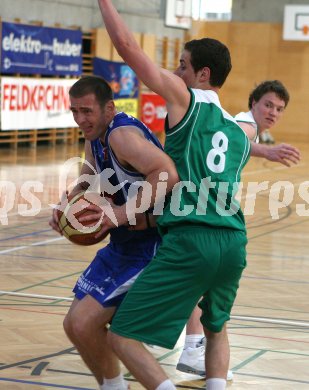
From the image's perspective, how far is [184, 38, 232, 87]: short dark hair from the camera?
3885 mm

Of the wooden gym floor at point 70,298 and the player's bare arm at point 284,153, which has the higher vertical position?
the player's bare arm at point 284,153

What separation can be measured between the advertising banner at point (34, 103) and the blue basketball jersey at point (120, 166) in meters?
13.7

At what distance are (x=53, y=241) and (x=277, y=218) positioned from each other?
11.5 feet

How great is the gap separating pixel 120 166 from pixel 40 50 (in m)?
15.3

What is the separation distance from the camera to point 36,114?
18.7 meters

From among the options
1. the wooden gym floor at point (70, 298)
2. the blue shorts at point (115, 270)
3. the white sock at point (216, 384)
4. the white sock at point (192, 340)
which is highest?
the blue shorts at point (115, 270)

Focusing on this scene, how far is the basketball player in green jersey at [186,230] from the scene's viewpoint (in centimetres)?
362

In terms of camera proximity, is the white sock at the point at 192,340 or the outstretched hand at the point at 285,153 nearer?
the outstretched hand at the point at 285,153

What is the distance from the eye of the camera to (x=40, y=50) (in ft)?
61.8

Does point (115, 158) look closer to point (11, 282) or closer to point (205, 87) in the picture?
point (205, 87)

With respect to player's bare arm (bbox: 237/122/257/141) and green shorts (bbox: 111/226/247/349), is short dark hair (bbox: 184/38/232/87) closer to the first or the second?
green shorts (bbox: 111/226/247/349)

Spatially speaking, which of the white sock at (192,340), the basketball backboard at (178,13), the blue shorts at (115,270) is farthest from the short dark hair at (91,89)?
the basketball backboard at (178,13)

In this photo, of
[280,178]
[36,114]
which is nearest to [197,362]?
[280,178]

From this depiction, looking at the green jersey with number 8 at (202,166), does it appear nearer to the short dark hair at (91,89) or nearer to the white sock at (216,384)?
the short dark hair at (91,89)
